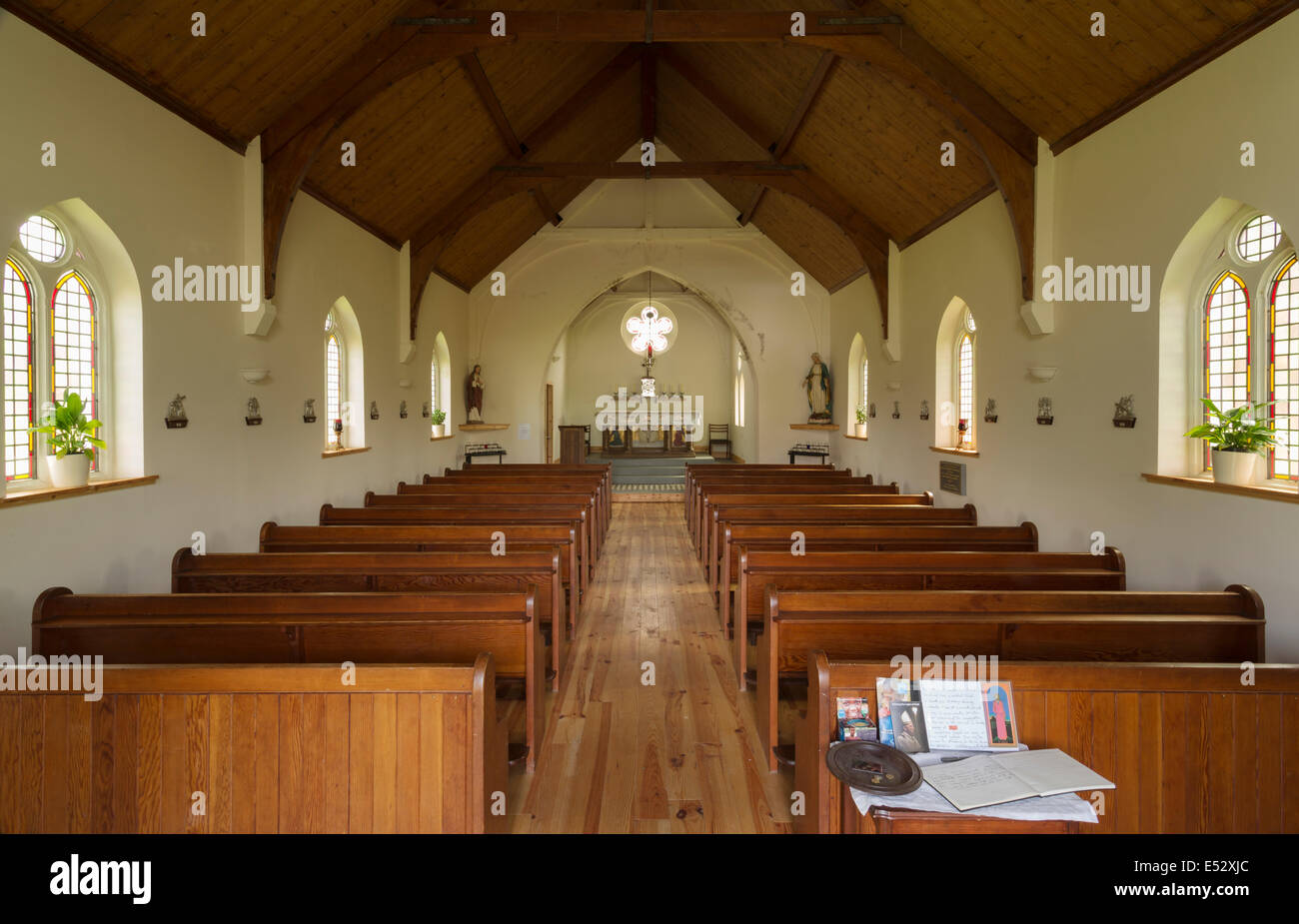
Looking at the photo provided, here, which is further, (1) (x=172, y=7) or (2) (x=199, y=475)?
(2) (x=199, y=475)

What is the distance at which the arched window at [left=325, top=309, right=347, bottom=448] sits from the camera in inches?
335

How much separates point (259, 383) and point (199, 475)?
3.70 ft

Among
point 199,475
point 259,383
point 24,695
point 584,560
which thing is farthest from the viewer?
point 584,560

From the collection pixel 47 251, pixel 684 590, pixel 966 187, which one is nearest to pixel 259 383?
pixel 47 251

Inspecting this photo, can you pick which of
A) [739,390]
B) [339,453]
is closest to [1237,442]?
[339,453]

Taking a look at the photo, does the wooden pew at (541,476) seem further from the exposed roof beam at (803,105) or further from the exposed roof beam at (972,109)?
the exposed roof beam at (972,109)

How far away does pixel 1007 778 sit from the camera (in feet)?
7.22

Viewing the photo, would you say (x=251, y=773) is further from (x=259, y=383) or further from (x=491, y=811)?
(x=259, y=383)

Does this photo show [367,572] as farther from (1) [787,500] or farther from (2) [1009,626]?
(1) [787,500]

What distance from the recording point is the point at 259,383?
665 cm

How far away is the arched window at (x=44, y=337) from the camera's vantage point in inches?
172

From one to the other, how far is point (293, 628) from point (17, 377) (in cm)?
243

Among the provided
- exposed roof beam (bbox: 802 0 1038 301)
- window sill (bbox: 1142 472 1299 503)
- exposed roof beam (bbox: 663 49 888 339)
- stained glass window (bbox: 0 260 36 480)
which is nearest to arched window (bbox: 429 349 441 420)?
exposed roof beam (bbox: 663 49 888 339)

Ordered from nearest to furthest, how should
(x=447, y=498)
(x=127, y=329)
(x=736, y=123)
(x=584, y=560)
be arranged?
(x=127, y=329), (x=584, y=560), (x=447, y=498), (x=736, y=123)
